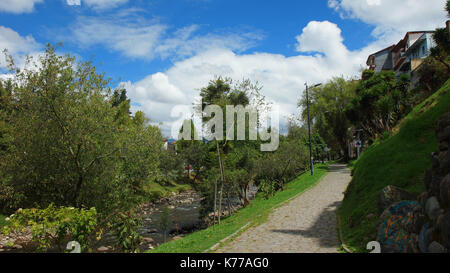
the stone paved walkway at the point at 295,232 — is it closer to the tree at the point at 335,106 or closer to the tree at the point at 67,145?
the tree at the point at 67,145

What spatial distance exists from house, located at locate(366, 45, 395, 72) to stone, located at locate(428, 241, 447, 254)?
197 feet

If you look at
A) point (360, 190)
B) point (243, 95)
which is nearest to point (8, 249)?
point (360, 190)

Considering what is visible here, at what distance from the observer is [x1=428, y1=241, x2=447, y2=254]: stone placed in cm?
503

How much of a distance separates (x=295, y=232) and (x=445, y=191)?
23.1ft

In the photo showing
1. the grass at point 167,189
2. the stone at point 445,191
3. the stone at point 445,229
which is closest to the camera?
the stone at point 445,229

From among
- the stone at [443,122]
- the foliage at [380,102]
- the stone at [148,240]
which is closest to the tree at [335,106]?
the foliage at [380,102]

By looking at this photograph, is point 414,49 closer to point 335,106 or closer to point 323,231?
point 335,106

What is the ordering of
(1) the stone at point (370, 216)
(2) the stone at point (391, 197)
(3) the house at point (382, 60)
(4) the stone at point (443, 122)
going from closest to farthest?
(4) the stone at point (443, 122), (2) the stone at point (391, 197), (1) the stone at point (370, 216), (3) the house at point (382, 60)

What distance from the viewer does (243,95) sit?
1487 inches

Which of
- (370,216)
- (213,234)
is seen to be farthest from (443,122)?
(213,234)

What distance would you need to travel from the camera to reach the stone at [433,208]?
218 inches

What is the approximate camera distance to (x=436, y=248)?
5.20 metres

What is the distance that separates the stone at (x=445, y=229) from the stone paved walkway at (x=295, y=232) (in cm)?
390
